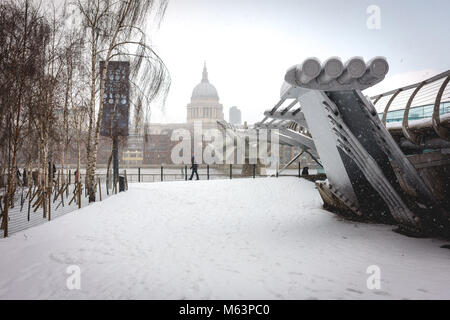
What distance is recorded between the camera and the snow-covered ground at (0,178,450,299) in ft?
11.6

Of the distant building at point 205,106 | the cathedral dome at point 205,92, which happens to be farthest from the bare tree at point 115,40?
the cathedral dome at point 205,92

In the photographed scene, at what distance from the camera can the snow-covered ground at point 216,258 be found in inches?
139

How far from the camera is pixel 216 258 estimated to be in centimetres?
482

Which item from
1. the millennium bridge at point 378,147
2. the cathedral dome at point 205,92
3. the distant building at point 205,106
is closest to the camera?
the millennium bridge at point 378,147

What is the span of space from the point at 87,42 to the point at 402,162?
11599mm

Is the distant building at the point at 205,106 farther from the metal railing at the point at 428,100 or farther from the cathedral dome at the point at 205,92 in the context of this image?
the metal railing at the point at 428,100

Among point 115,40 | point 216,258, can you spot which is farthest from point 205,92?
point 216,258

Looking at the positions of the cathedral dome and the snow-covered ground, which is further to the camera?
the cathedral dome

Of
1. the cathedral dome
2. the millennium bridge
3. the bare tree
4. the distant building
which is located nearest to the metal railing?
the millennium bridge

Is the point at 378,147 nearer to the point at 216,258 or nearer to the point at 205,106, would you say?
the point at 216,258

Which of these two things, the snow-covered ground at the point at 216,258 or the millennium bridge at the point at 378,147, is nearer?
the snow-covered ground at the point at 216,258

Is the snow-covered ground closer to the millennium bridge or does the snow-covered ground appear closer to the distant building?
the millennium bridge
